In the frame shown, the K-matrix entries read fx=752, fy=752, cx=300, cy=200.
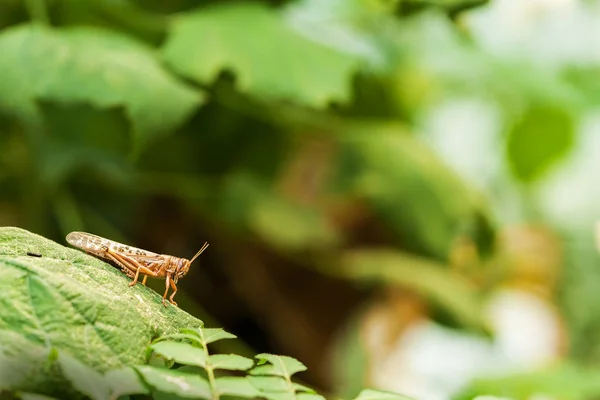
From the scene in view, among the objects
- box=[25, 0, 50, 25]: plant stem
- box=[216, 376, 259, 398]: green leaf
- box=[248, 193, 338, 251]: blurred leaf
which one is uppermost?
box=[25, 0, 50, 25]: plant stem

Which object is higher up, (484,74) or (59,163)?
(484,74)

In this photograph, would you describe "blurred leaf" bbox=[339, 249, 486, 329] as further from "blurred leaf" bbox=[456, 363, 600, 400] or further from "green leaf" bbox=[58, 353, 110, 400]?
"green leaf" bbox=[58, 353, 110, 400]

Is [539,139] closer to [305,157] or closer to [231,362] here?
[305,157]

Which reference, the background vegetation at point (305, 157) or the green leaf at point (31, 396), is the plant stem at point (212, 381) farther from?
the background vegetation at point (305, 157)

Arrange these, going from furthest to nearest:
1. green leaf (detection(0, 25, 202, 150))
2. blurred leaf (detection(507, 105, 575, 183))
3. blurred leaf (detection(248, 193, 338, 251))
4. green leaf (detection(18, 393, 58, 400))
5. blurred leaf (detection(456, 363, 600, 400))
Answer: blurred leaf (detection(507, 105, 575, 183)) < blurred leaf (detection(248, 193, 338, 251)) < blurred leaf (detection(456, 363, 600, 400)) < green leaf (detection(0, 25, 202, 150)) < green leaf (detection(18, 393, 58, 400))

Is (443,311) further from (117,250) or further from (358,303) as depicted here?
(117,250)

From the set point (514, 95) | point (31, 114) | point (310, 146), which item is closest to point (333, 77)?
point (31, 114)

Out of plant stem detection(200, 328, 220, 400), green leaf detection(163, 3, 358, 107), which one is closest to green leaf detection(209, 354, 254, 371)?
plant stem detection(200, 328, 220, 400)
